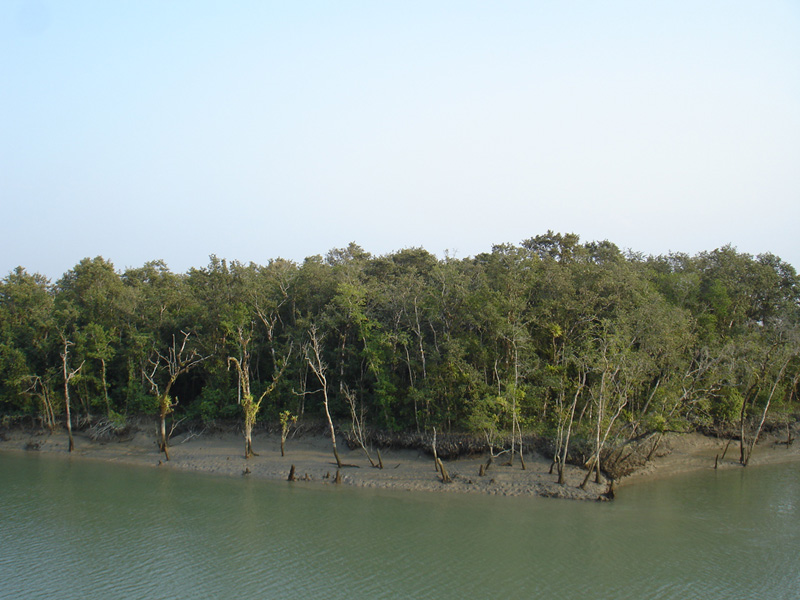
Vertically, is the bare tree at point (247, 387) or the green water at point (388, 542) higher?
the bare tree at point (247, 387)

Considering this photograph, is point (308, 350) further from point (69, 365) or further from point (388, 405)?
point (69, 365)

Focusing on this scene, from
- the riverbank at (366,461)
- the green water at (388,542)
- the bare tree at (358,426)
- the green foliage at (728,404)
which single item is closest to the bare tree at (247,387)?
the riverbank at (366,461)

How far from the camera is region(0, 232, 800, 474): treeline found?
3045cm

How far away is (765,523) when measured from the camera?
24391 millimetres

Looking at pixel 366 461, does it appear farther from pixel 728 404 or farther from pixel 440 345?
pixel 728 404

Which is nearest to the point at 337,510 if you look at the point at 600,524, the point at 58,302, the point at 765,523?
the point at 600,524

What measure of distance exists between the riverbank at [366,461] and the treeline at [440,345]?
1407 millimetres

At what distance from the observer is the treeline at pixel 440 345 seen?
30.5 m

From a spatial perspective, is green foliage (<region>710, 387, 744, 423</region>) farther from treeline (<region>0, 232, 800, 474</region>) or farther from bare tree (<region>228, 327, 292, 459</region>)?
bare tree (<region>228, 327, 292, 459</region>)

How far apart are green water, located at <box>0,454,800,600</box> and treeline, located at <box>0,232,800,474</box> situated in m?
4.10

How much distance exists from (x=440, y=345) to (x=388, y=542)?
41.7ft

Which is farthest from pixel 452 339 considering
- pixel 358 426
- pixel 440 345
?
pixel 358 426

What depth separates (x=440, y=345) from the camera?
3322 centimetres

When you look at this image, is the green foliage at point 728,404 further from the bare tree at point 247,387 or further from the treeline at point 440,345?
the bare tree at point 247,387
